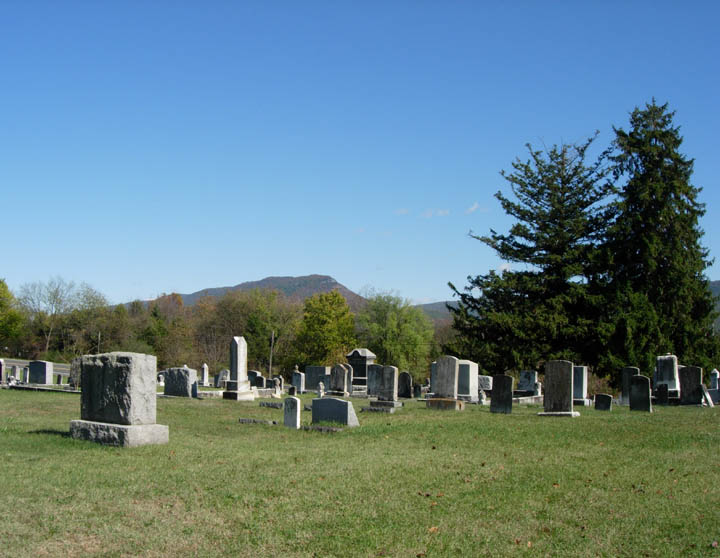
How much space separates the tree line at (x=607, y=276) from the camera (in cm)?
3559

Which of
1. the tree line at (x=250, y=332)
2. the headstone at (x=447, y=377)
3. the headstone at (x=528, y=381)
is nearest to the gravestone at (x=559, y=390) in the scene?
the headstone at (x=447, y=377)

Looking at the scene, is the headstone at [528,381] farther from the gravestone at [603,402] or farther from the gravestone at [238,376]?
the gravestone at [238,376]

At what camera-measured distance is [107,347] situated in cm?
5903

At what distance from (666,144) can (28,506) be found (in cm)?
3847

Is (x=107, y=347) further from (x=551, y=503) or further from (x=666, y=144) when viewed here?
(x=551, y=503)

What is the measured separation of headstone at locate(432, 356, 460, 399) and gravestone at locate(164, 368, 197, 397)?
30.6 feet

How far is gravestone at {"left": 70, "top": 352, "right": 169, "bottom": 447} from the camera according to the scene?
10.7 meters

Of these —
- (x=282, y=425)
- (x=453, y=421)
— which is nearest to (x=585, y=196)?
(x=453, y=421)

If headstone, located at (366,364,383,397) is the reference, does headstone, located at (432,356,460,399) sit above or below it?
above

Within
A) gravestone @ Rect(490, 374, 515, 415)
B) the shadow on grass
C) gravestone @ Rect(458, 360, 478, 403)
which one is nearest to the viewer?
the shadow on grass

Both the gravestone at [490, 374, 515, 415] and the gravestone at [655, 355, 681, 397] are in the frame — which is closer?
the gravestone at [490, 374, 515, 415]

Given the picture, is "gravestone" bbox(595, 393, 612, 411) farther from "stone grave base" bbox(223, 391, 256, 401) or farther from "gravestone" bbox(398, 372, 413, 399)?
"stone grave base" bbox(223, 391, 256, 401)

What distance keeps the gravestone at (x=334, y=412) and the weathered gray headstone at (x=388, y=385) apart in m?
4.92

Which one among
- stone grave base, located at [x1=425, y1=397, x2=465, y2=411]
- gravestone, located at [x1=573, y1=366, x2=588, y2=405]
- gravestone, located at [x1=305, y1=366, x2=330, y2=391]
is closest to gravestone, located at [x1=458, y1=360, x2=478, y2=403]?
gravestone, located at [x1=573, y1=366, x2=588, y2=405]
